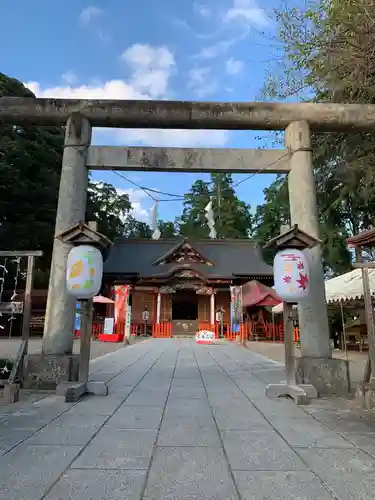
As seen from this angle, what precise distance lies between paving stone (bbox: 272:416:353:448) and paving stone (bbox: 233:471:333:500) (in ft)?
2.34

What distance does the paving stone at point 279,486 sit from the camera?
2.25 metres

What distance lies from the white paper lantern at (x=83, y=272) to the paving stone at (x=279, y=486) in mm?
3385

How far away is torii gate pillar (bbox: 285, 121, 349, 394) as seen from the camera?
5.62 m

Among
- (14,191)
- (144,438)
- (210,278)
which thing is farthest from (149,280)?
(144,438)

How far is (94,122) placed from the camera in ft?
21.8

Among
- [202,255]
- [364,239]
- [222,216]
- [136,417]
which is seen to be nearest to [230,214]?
[222,216]

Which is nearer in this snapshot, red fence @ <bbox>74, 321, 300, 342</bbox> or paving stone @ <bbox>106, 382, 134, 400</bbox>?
paving stone @ <bbox>106, 382, 134, 400</bbox>

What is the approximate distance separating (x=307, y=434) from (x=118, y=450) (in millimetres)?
1799

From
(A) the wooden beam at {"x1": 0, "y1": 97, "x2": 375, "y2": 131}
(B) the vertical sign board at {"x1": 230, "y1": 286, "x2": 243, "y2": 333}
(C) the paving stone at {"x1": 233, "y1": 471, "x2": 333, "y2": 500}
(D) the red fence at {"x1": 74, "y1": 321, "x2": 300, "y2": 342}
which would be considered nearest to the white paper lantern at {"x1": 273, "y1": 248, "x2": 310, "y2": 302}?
(A) the wooden beam at {"x1": 0, "y1": 97, "x2": 375, "y2": 131}

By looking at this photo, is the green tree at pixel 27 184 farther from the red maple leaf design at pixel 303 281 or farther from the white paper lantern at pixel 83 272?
the red maple leaf design at pixel 303 281

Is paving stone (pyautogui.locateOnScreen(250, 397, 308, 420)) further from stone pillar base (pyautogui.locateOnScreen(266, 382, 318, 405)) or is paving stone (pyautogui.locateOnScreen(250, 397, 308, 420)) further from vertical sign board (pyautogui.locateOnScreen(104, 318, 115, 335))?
vertical sign board (pyautogui.locateOnScreen(104, 318, 115, 335))

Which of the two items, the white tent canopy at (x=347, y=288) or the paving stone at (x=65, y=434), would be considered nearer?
the paving stone at (x=65, y=434)

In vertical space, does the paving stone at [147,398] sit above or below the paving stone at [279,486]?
above

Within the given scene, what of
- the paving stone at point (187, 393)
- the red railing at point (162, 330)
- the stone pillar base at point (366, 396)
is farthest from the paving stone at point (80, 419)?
the red railing at point (162, 330)
